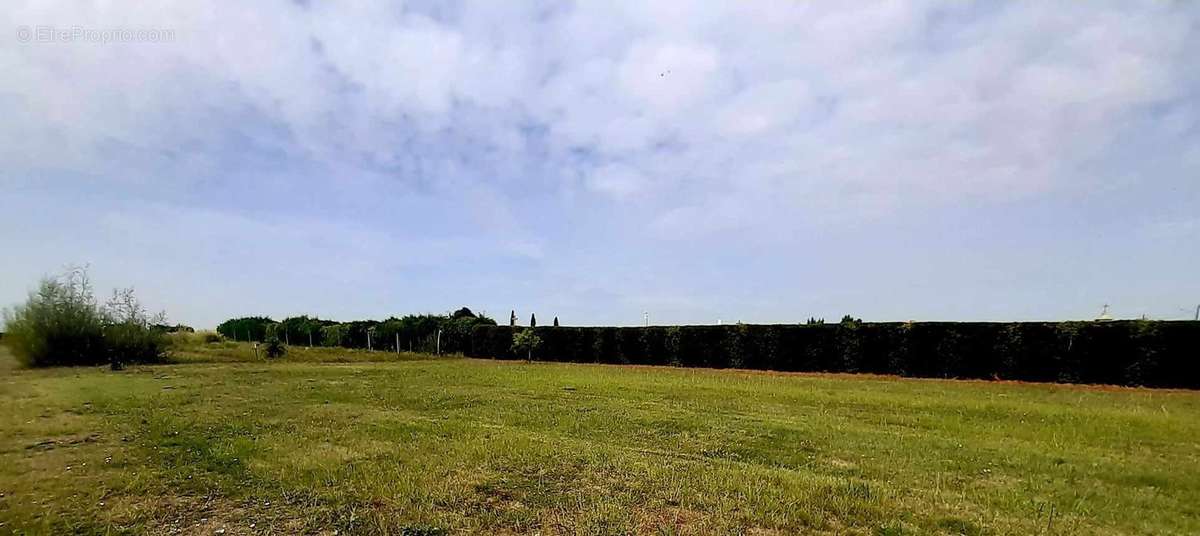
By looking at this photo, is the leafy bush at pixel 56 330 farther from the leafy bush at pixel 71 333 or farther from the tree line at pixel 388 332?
the tree line at pixel 388 332

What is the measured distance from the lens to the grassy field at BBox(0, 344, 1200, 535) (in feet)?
13.5

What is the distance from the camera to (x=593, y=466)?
214 inches

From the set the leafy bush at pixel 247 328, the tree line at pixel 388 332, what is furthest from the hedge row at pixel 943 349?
the leafy bush at pixel 247 328

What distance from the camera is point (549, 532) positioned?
12.6ft

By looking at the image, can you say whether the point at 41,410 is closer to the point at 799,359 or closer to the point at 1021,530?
the point at 1021,530

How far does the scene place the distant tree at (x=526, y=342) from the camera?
94.8 feet

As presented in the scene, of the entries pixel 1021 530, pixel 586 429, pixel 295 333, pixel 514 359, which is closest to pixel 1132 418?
pixel 1021 530

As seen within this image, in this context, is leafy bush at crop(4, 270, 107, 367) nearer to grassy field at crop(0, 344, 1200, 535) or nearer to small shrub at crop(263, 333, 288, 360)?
small shrub at crop(263, 333, 288, 360)

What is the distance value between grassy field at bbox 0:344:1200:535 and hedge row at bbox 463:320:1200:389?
3653mm

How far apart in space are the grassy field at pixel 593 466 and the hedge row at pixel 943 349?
12.0 ft

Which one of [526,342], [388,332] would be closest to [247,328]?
[388,332]

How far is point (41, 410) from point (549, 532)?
33.7 ft

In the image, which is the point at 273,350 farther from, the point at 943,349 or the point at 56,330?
the point at 943,349

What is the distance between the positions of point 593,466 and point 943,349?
15.4 m
